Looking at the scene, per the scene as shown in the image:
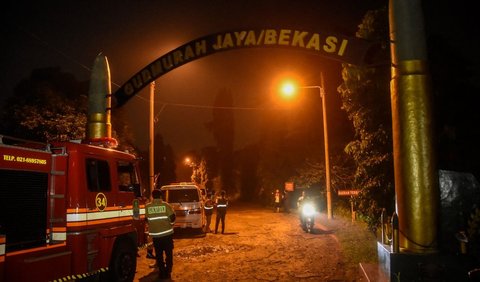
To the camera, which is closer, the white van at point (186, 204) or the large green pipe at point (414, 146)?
the large green pipe at point (414, 146)

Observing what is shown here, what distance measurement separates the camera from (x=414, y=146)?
7.06 m

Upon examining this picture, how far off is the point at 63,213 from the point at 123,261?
2075mm

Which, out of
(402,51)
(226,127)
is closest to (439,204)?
(402,51)

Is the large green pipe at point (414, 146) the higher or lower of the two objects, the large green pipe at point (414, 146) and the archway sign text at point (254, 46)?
the lower

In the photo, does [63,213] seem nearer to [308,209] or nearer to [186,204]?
[186,204]

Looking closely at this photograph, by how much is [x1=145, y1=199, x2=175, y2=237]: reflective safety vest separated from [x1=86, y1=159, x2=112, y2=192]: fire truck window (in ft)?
4.33

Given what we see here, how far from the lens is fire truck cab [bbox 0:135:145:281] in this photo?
243 inches

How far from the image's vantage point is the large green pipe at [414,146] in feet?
23.0

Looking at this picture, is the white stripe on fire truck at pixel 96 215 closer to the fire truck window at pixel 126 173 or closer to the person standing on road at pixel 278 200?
the fire truck window at pixel 126 173

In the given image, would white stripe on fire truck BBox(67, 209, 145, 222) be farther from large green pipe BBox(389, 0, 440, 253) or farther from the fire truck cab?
large green pipe BBox(389, 0, 440, 253)

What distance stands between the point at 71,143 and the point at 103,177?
105cm

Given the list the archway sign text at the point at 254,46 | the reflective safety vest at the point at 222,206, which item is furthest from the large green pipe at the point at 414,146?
the reflective safety vest at the point at 222,206

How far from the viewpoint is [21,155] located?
638 cm

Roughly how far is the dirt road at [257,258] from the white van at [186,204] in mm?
579
